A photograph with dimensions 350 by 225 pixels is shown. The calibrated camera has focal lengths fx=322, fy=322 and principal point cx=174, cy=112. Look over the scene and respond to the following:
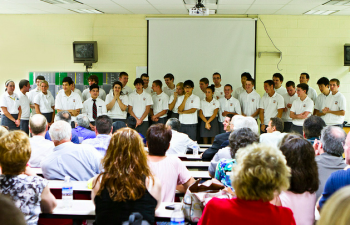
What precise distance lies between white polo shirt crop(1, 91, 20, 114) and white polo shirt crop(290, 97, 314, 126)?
5.69 metres

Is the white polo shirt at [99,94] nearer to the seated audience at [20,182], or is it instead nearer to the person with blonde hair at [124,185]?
the seated audience at [20,182]

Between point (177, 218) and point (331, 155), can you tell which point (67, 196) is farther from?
point (331, 155)

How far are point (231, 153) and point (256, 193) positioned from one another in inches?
42.3

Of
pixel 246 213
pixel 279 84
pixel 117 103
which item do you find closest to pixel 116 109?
pixel 117 103

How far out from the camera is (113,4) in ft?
21.8

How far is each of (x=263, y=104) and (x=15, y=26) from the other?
6171 millimetres

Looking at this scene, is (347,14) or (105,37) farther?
(105,37)

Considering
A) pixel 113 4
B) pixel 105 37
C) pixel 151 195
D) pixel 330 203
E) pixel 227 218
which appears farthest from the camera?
pixel 105 37

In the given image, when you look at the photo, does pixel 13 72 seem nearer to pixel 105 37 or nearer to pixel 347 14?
pixel 105 37

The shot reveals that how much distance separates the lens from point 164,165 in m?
2.49

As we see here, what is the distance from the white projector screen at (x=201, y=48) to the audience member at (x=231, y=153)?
4965 millimetres

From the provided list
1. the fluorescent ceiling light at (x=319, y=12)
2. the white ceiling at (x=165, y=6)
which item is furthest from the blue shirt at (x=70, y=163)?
the fluorescent ceiling light at (x=319, y=12)

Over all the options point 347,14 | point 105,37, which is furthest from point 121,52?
point 347,14

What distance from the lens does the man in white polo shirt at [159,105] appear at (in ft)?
22.2
